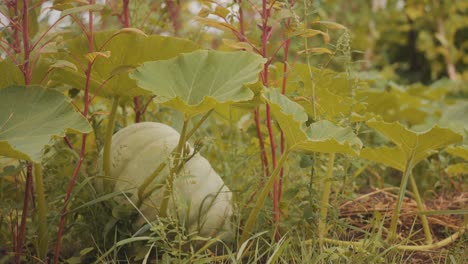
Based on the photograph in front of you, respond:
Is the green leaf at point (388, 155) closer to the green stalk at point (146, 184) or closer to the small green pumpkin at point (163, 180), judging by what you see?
the small green pumpkin at point (163, 180)

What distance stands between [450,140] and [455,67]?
401cm

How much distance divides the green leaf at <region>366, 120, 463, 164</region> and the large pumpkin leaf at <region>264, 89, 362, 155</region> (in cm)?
10

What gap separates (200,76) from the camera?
5.28 ft

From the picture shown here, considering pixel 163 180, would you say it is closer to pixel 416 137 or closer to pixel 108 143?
pixel 108 143

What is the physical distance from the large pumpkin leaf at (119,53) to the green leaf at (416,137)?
53 centimetres

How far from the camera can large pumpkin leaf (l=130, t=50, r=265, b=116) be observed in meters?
1.52

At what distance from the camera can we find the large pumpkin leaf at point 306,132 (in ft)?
4.74

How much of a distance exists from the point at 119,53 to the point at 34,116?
0.95 ft

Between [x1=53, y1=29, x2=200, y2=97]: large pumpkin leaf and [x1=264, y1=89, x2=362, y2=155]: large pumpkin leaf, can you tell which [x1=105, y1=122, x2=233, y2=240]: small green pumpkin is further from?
[x1=264, y1=89, x2=362, y2=155]: large pumpkin leaf

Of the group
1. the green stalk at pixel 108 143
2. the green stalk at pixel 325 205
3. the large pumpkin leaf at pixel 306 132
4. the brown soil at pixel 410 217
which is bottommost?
the brown soil at pixel 410 217

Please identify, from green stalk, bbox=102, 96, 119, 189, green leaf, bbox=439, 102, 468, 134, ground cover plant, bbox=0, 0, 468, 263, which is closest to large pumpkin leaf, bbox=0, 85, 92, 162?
ground cover plant, bbox=0, 0, 468, 263

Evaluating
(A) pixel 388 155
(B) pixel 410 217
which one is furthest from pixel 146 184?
(B) pixel 410 217

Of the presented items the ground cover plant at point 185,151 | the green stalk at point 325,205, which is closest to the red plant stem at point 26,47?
the ground cover plant at point 185,151

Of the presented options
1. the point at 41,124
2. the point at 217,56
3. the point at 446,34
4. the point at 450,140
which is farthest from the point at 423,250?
the point at 446,34
